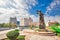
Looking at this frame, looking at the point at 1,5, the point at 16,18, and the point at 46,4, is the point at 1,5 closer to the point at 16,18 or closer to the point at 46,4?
the point at 16,18

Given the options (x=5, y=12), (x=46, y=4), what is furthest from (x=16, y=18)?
(x=46, y=4)

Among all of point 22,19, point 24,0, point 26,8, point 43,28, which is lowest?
point 43,28

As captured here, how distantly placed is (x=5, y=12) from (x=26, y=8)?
903mm

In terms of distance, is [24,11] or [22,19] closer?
[24,11]

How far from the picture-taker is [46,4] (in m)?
5.63

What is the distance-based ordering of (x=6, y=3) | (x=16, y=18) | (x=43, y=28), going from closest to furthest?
(x=6, y=3)
(x=16, y=18)
(x=43, y=28)

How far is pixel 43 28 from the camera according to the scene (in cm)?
662

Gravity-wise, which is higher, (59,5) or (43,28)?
(59,5)

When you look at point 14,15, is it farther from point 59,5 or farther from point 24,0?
point 59,5

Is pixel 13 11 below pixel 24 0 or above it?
below

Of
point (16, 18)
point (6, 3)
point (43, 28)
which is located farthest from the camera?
point (43, 28)

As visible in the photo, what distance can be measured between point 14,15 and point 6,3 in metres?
0.64

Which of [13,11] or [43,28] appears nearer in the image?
[13,11]

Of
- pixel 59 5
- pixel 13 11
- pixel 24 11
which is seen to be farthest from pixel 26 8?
pixel 59 5
